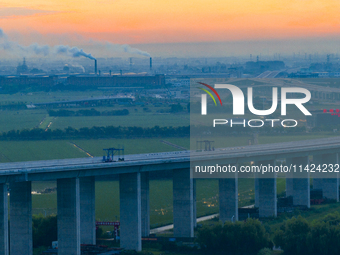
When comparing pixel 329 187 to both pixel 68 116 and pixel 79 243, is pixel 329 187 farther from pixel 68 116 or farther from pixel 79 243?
pixel 68 116

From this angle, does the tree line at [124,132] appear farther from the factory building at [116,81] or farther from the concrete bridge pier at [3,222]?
the factory building at [116,81]

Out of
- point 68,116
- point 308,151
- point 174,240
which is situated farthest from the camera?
point 68,116

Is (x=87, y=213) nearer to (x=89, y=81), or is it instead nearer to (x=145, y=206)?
(x=145, y=206)

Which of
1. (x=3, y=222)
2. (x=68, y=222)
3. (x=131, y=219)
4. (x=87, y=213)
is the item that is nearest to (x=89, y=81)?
(x=87, y=213)

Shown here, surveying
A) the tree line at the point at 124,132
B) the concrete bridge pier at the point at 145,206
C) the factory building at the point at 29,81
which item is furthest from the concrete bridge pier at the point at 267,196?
the factory building at the point at 29,81

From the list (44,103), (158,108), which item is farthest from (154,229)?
(44,103)

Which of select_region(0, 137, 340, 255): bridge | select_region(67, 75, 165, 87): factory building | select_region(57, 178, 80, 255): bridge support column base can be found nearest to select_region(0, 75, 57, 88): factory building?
select_region(67, 75, 165, 87): factory building

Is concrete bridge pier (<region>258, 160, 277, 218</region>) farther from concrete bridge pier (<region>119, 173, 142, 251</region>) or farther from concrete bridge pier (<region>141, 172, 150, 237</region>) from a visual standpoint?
concrete bridge pier (<region>119, 173, 142, 251</region>)
